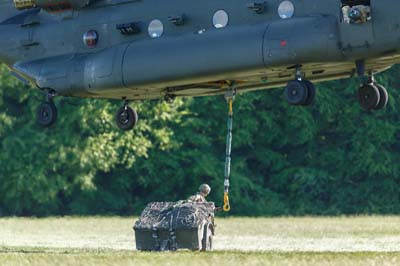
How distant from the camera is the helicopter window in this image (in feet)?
84.2

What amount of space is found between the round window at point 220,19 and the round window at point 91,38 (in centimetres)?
323

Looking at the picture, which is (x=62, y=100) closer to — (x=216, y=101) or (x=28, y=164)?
(x=28, y=164)

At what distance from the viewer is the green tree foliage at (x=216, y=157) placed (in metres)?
51.5

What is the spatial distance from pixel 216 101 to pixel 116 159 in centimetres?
526

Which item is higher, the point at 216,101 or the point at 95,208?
the point at 216,101

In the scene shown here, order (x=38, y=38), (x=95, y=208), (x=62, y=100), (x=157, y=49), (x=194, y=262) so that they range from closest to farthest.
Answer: (x=194, y=262), (x=157, y=49), (x=38, y=38), (x=62, y=100), (x=95, y=208)

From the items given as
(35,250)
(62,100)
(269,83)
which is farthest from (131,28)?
(62,100)

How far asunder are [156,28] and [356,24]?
4.82m

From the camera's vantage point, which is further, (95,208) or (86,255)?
(95,208)

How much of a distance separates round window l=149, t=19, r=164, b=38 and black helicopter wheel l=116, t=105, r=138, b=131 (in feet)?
9.11

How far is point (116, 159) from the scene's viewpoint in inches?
2047

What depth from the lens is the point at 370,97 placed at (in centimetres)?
2830

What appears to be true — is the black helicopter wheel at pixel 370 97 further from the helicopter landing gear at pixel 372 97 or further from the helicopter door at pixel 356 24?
the helicopter door at pixel 356 24

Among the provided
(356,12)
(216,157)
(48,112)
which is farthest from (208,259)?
(216,157)
